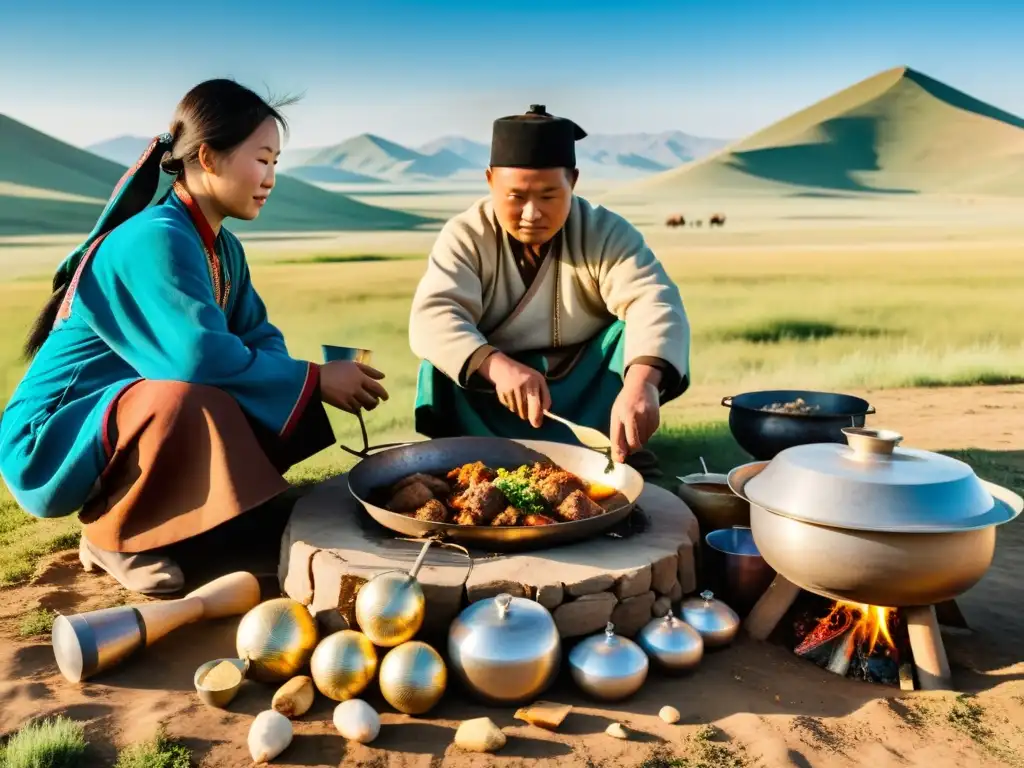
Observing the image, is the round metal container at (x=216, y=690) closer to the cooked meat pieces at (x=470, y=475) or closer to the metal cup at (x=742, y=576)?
the cooked meat pieces at (x=470, y=475)

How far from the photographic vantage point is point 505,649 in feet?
9.43

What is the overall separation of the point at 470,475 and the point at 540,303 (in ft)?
3.89

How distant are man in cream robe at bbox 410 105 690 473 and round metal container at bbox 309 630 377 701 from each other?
56.1 inches

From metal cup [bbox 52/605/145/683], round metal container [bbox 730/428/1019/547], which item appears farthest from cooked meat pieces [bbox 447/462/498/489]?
metal cup [bbox 52/605/145/683]

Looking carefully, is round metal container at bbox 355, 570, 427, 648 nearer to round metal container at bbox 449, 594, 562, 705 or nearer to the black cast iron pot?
round metal container at bbox 449, 594, 562, 705

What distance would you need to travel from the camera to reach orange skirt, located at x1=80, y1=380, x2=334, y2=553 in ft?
11.2

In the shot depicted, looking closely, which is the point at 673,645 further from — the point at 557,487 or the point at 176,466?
the point at 176,466

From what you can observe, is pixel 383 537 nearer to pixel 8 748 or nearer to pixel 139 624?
pixel 139 624

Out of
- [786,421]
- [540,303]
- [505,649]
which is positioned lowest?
[505,649]

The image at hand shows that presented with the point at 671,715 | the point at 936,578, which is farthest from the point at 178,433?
the point at 936,578

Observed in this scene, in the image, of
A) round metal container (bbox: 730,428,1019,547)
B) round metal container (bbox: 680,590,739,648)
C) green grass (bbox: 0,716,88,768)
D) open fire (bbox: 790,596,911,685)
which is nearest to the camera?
green grass (bbox: 0,716,88,768)

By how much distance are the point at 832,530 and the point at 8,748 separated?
257 centimetres

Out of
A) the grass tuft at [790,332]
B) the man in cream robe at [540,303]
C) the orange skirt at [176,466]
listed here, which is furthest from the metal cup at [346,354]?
the grass tuft at [790,332]

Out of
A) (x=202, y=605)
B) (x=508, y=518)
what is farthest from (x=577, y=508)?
A: (x=202, y=605)
